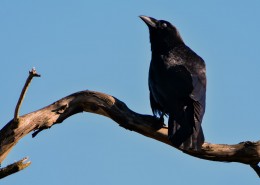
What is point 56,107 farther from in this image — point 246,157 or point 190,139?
point 246,157

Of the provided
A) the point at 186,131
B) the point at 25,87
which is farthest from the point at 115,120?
the point at 25,87

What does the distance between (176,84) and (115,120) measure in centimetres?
100

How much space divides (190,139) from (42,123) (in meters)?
1.33

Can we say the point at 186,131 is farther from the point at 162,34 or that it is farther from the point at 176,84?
the point at 162,34

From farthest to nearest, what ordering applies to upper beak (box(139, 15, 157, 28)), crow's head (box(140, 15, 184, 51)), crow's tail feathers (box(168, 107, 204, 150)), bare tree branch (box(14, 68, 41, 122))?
upper beak (box(139, 15, 157, 28)) < crow's head (box(140, 15, 184, 51)) < crow's tail feathers (box(168, 107, 204, 150)) < bare tree branch (box(14, 68, 41, 122))

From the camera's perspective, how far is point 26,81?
167 inches

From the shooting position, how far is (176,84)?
629cm

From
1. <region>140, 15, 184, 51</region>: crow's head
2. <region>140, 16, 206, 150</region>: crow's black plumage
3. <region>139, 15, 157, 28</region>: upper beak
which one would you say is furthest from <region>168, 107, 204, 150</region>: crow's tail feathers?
<region>139, 15, 157, 28</region>: upper beak

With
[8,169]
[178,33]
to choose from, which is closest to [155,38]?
[178,33]

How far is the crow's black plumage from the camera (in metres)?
5.62

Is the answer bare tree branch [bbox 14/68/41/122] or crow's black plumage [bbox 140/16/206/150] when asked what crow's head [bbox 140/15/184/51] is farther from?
bare tree branch [bbox 14/68/41/122]

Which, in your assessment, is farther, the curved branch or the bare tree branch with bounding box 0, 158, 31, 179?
the curved branch

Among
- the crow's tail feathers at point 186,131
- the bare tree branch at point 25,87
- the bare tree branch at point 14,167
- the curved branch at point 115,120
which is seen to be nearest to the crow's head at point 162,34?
the crow's tail feathers at point 186,131

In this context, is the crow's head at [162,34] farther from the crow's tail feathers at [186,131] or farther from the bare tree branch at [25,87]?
the bare tree branch at [25,87]
